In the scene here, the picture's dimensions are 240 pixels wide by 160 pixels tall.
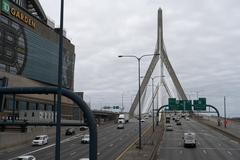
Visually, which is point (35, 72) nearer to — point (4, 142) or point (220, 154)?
point (4, 142)

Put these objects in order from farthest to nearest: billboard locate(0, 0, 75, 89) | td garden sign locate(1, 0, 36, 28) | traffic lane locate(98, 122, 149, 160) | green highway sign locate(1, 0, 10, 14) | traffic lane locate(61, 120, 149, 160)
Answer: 1. billboard locate(0, 0, 75, 89)
2. td garden sign locate(1, 0, 36, 28)
3. green highway sign locate(1, 0, 10, 14)
4. traffic lane locate(61, 120, 149, 160)
5. traffic lane locate(98, 122, 149, 160)

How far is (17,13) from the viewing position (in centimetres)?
11781

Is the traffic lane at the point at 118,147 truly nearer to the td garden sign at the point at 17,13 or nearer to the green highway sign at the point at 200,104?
the green highway sign at the point at 200,104

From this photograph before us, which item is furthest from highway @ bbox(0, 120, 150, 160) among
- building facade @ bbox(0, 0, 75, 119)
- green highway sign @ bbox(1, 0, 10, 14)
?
green highway sign @ bbox(1, 0, 10, 14)

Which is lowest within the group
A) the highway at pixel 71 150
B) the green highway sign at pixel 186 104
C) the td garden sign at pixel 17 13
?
the highway at pixel 71 150

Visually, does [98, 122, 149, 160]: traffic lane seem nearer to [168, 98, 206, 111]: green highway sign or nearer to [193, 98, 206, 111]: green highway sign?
[168, 98, 206, 111]: green highway sign

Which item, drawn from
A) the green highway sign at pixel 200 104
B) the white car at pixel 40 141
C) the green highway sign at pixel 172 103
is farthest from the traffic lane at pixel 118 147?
the green highway sign at pixel 200 104

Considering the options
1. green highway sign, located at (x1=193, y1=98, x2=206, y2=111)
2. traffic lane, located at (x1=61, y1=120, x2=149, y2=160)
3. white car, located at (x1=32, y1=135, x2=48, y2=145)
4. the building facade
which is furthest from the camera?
the building facade

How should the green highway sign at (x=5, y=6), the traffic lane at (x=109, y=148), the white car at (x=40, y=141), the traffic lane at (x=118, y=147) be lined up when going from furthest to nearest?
1. the green highway sign at (x=5, y=6)
2. the white car at (x=40, y=141)
3. the traffic lane at (x=109, y=148)
4. the traffic lane at (x=118, y=147)

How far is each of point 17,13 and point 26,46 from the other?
1001 cm

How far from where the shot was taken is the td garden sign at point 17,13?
110062 millimetres

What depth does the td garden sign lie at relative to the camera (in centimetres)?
11006

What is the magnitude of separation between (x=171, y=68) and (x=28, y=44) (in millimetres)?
43794

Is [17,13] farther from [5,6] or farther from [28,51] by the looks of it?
[28,51]
